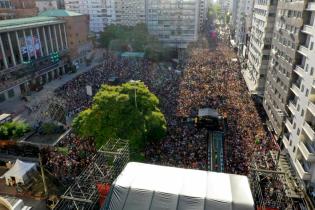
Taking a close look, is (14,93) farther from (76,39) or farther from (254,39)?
(254,39)

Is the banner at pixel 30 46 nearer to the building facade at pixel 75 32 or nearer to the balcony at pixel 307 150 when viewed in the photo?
the building facade at pixel 75 32

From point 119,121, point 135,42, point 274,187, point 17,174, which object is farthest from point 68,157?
point 135,42

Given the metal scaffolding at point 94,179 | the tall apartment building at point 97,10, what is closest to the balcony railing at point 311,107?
the metal scaffolding at point 94,179

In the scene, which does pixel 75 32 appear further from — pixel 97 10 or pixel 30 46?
pixel 97 10

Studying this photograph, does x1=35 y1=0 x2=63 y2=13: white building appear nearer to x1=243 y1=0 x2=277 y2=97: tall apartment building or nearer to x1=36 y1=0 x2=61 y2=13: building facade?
x1=36 y1=0 x2=61 y2=13: building facade

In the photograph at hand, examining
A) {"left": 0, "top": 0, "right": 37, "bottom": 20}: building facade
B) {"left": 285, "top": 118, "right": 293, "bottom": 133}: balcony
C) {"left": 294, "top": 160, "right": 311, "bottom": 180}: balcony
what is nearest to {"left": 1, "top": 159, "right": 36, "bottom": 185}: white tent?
{"left": 294, "top": 160, "right": 311, "bottom": 180}: balcony

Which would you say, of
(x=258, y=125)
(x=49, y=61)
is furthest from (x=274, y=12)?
(x=49, y=61)
